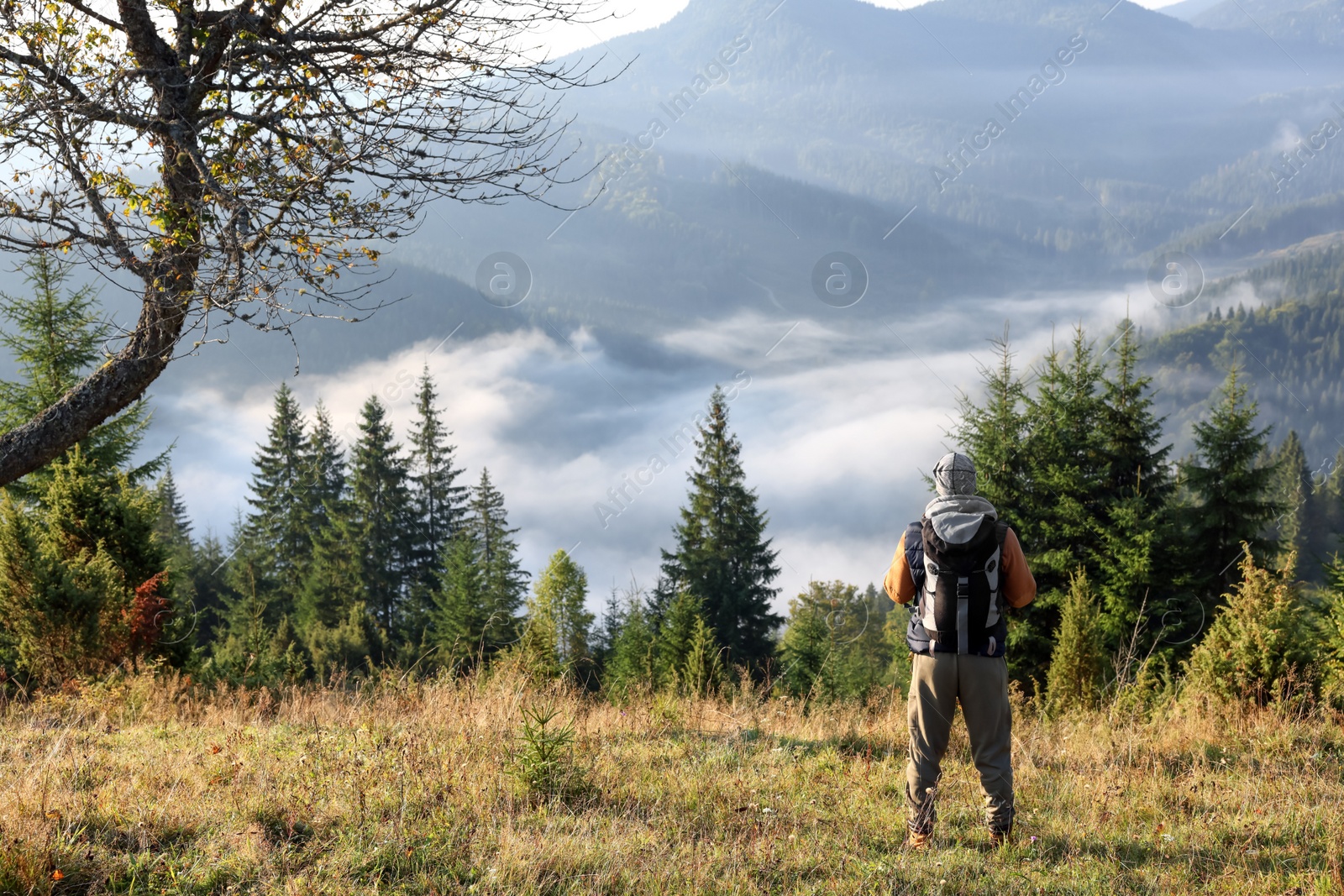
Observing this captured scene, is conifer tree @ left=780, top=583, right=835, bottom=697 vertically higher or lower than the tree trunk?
lower

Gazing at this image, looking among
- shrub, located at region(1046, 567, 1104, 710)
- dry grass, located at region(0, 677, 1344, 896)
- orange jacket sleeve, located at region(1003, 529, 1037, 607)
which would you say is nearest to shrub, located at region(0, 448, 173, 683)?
dry grass, located at region(0, 677, 1344, 896)

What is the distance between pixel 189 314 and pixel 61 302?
25.0 meters

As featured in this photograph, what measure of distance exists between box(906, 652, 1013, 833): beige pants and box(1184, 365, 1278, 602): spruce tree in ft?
98.1

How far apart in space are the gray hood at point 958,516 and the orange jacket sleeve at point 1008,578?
0.19 m

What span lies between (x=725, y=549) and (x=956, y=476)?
41.6 metres

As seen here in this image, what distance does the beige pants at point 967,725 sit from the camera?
4324 mm

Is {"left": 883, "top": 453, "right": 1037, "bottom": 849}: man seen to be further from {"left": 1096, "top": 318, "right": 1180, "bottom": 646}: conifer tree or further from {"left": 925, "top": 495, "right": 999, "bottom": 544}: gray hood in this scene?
{"left": 1096, "top": 318, "right": 1180, "bottom": 646}: conifer tree

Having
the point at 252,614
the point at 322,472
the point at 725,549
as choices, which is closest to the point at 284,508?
the point at 322,472

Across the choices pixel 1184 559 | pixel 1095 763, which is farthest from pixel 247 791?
pixel 1184 559

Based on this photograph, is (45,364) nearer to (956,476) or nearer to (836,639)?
(956,476)

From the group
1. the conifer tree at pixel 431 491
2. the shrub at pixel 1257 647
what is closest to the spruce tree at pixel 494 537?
the conifer tree at pixel 431 491

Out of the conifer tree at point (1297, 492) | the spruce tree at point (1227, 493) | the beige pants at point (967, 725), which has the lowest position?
the beige pants at point (967, 725)

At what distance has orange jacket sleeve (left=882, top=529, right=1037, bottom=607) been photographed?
170 inches

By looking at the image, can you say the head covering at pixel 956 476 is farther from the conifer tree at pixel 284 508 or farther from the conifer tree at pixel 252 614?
the conifer tree at pixel 284 508
